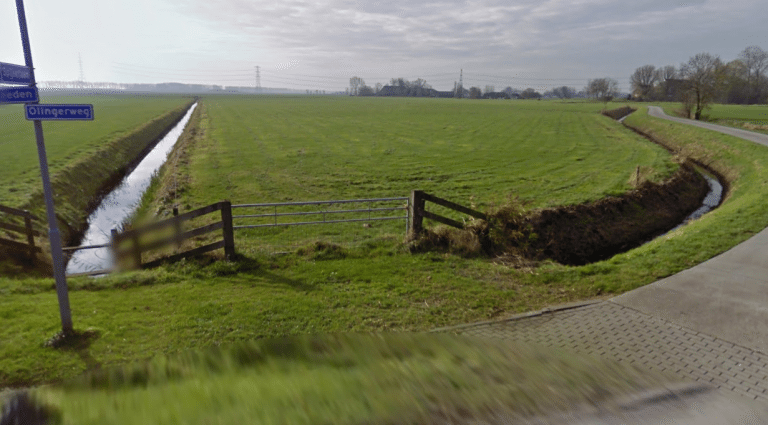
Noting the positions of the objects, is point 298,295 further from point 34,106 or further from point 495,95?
point 495,95

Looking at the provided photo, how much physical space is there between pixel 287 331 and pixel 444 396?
2586 mm

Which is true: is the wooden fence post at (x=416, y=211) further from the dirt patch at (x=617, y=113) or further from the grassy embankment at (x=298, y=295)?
the dirt patch at (x=617, y=113)

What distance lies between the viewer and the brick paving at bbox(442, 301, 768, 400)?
17.8ft

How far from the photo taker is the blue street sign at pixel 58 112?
17.5ft

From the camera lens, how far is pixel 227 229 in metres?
8.65

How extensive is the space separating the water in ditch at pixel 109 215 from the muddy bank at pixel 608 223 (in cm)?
1112

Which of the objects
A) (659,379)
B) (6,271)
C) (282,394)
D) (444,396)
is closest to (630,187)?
(659,379)

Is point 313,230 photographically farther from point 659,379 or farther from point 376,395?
point 659,379

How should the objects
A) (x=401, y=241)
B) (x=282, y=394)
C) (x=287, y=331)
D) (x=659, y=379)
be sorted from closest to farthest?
1. (x=282, y=394)
2. (x=659, y=379)
3. (x=287, y=331)
4. (x=401, y=241)

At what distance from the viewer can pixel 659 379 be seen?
5340 mm

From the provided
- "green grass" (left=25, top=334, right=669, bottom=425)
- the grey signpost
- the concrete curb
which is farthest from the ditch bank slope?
the concrete curb

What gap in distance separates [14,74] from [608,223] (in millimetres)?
15576

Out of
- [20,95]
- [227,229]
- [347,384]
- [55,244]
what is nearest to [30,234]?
[227,229]

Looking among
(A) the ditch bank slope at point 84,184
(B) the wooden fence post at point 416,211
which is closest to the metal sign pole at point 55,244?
(A) the ditch bank slope at point 84,184
